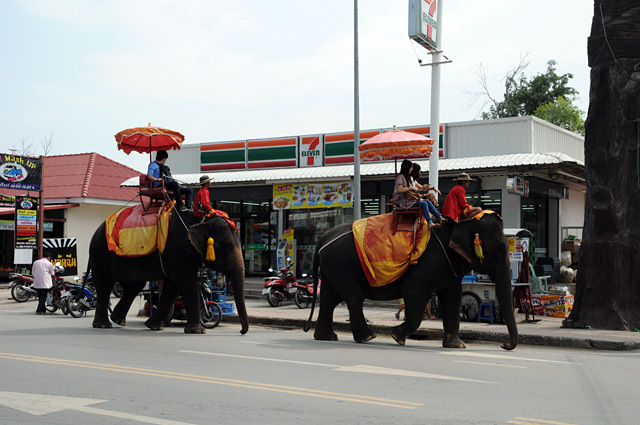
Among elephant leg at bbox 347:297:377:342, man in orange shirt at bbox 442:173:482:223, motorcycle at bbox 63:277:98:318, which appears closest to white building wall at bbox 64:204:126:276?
motorcycle at bbox 63:277:98:318

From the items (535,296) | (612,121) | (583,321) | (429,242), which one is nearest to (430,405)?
(429,242)

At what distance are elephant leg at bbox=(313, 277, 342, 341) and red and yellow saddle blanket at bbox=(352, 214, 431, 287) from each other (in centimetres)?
89

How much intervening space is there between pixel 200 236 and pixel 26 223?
13.6 meters

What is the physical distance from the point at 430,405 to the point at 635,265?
9.05 m

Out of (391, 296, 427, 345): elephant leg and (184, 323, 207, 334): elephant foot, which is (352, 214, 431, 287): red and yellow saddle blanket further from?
(184, 323, 207, 334): elephant foot

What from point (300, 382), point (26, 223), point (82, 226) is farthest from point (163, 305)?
point (82, 226)

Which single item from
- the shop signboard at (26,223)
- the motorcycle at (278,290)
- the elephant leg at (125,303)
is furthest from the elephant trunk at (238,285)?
the shop signboard at (26,223)

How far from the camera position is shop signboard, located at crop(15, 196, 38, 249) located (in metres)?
24.1

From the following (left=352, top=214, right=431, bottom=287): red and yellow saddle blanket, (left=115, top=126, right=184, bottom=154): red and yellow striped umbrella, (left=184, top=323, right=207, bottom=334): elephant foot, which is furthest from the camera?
(left=115, top=126, right=184, bottom=154): red and yellow striped umbrella

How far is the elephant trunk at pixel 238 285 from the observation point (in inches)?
506

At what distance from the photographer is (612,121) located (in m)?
14.3

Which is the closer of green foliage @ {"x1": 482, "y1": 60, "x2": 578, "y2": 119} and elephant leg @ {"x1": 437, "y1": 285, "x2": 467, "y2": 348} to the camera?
elephant leg @ {"x1": 437, "y1": 285, "x2": 467, "y2": 348}

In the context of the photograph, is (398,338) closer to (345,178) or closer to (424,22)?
(424,22)

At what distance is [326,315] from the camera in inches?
491
